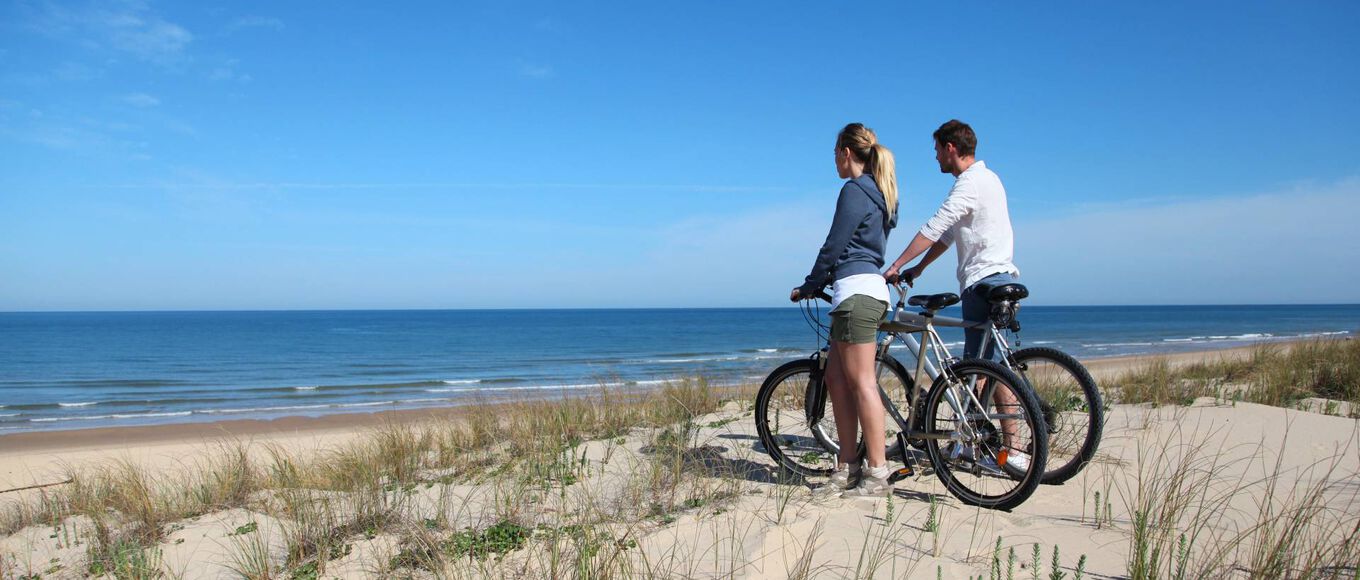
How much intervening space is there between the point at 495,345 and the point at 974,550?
127ft


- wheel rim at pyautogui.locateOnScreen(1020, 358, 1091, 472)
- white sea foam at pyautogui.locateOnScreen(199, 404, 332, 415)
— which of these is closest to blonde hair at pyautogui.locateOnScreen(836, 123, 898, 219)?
wheel rim at pyautogui.locateOnScreen(1020, 358, 1091, 472)

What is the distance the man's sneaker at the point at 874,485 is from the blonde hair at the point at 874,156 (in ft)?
4.04

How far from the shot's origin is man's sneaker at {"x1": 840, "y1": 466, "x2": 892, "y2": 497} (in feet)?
11.9

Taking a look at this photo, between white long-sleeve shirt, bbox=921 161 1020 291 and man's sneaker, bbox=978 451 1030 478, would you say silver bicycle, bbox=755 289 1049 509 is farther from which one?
white long-sleeve shirt, bbox=921 161 1020 291

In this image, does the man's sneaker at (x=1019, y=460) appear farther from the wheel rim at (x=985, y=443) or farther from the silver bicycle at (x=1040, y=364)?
the silver bicycle at (x=1040, y=364)

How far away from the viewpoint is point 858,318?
3574 millimetres

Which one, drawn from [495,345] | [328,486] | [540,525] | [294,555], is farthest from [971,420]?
[495,345]

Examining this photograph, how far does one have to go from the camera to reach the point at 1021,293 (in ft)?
11.6

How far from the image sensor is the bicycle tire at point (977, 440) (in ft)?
11.3

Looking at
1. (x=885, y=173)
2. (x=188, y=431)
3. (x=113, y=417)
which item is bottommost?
(x=113, y=417)

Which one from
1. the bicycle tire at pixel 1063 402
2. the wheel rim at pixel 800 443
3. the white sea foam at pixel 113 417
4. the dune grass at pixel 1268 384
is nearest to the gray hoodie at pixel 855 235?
the wheel rim at pixel 800 443

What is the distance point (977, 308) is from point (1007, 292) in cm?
22

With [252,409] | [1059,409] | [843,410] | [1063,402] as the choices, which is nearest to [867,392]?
[843,410]

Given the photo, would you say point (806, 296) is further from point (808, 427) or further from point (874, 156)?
point (808, 427)
